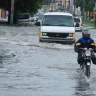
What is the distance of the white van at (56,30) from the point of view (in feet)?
94.6

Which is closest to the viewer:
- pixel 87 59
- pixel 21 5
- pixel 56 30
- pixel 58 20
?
pixel 87 59

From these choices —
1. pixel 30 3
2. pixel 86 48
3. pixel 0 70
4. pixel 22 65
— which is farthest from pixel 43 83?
pixel 30 3

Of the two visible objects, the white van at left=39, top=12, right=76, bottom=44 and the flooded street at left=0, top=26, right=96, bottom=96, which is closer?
the flooded street at left=0, top=26, right=96, bottom=96

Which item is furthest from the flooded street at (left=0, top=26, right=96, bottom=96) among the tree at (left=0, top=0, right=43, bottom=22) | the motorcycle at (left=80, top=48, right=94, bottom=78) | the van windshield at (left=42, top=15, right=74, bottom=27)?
the tree at (left=0, top=0, right=43, bottom=22)

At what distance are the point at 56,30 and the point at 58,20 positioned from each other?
1.16 metres

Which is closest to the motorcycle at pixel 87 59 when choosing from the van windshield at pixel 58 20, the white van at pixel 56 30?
the white van at pixel 56 30

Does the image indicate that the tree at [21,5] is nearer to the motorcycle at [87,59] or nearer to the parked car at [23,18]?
the parked car at [23,18]

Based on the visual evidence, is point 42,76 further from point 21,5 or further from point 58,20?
point 21,5

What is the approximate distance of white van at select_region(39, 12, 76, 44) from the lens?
94.6 ft

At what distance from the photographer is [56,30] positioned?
28797 mm

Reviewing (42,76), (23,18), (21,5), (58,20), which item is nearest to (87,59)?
(42,76)

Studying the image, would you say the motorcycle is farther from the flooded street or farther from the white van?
the white van

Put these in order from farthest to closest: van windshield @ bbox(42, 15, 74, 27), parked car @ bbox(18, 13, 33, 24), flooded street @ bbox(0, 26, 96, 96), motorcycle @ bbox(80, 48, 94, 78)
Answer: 1. parked car @ bbox(18, 13, 33, 24)
2. van windshield @ bbox(42, 15, 74, 27)
3. motorcycle @ bbox(80, 48, 94, 78)
4. flooded street @ bbox(0, 26, 96, 96)

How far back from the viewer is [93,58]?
14898 millimetres
